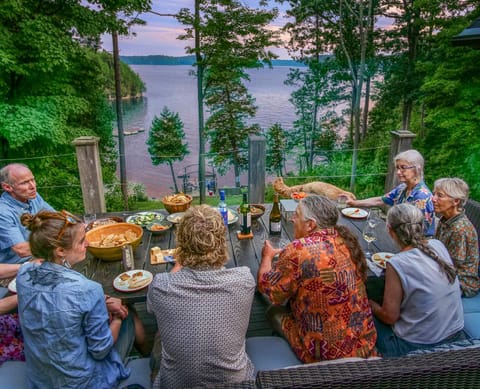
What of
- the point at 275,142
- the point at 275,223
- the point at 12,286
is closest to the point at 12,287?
the point at 12,286

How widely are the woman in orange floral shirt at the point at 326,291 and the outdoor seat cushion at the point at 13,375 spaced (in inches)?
45.3

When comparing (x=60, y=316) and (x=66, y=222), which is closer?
(x=60, y=316)

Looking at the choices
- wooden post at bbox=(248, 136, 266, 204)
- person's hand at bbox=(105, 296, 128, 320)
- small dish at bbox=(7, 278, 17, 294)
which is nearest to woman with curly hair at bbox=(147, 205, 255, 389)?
person's hand at bbox=(105, 296, 128, 320)

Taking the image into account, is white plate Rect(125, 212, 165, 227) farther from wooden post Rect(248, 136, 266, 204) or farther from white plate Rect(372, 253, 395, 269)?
white plate Rect(372, 253, 395, 269)

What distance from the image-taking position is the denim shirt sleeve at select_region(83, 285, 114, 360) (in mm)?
→ 1400

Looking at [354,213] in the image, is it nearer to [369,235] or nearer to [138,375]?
[369,235]

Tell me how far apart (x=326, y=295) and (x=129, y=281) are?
100 cm

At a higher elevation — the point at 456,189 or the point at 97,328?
the point at 456,189

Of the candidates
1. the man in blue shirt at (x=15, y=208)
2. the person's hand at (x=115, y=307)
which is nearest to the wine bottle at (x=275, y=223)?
the person's hand at (x=115, y=307)

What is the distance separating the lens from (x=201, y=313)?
1.33 m

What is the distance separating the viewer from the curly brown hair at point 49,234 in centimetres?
142

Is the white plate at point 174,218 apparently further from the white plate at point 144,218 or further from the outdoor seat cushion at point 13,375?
the outdoor seat cushion at point 13,375

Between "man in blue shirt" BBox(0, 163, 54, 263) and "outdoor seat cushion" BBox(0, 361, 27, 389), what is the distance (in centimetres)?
65

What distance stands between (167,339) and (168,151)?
70.6ft
